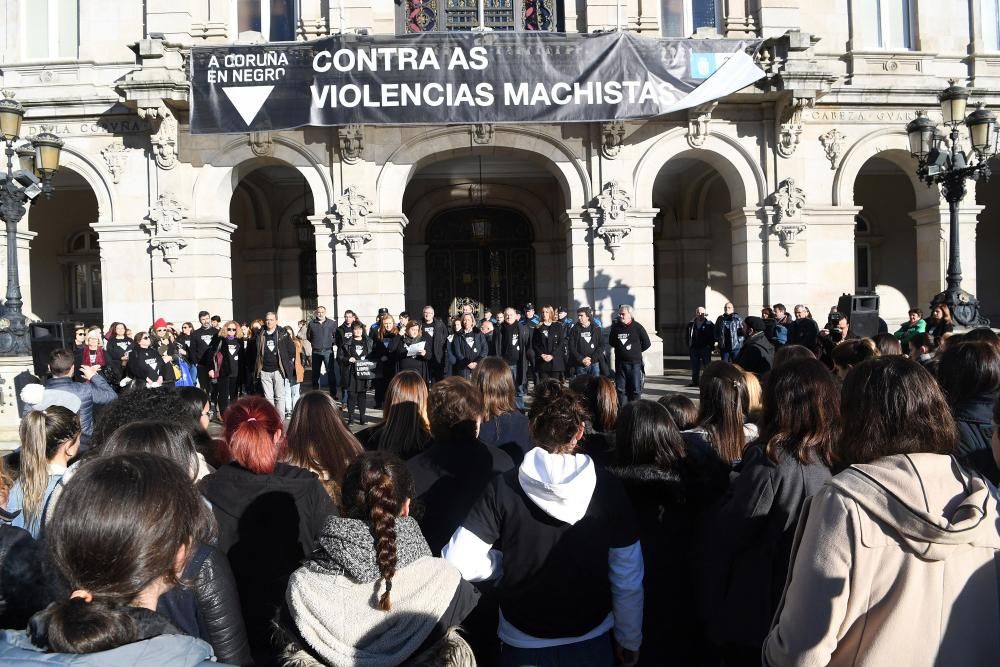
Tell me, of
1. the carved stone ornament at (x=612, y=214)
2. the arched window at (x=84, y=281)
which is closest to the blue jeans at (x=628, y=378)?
the carved stone ornament at (x=612, y=214)

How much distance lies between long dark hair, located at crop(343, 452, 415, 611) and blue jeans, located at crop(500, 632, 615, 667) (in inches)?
33.5

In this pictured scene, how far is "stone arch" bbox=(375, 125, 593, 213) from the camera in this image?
51.6 ft

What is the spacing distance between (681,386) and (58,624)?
14.1 m

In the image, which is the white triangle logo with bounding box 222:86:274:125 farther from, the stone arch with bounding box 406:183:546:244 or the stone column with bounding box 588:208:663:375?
the stone column with bounding box 588:208:663:375

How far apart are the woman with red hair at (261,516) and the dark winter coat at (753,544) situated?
66.8 inches

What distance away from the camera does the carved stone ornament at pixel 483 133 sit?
1555 cm

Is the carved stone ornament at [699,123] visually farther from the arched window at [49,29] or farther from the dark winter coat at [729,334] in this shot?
the arched window at [49,29]

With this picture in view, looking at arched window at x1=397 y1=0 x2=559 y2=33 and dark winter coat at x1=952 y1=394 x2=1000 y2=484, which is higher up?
arched window at x1=397 y1=0 x2=559 y2=33

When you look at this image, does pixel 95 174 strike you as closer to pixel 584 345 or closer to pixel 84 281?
pixel 84 281

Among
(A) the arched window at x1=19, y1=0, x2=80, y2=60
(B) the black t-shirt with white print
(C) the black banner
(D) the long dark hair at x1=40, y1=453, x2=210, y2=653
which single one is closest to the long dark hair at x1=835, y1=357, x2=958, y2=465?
(B) the black t-shirt with white print

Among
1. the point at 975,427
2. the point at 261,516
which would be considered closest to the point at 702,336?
the point at 975,427

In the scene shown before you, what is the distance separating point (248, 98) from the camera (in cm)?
1447

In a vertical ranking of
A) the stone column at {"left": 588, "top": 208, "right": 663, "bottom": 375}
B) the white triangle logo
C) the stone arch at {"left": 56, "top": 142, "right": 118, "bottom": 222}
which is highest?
the white triangle logo

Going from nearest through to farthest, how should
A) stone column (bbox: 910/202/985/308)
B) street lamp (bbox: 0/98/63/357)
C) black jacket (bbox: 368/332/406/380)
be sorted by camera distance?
street lamp (bbox: 0/98/63/357)
black jacket (bbox: 368/332/406/380)
stone column (bbox: 910/202/985/308)
